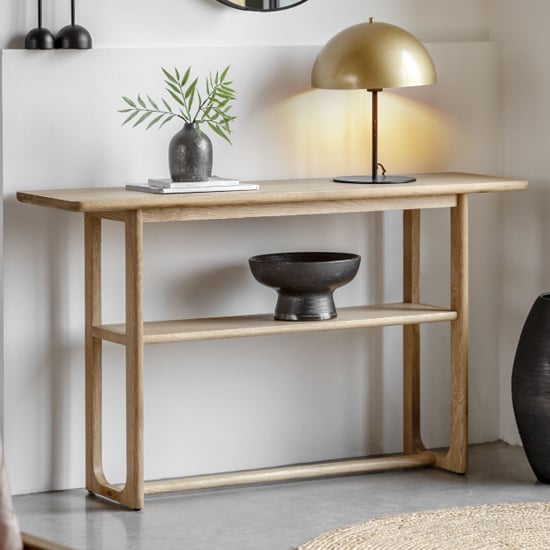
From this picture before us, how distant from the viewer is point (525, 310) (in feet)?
15.2

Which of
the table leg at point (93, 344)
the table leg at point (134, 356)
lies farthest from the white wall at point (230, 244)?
the table leg at point (134, 356)

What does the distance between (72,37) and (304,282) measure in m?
1.01

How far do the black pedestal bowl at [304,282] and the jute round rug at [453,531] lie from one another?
2.24 ft

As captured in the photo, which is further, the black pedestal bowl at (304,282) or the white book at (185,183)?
the black pedestal bowl at (304,282)

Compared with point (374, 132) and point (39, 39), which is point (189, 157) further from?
point (374, 132)

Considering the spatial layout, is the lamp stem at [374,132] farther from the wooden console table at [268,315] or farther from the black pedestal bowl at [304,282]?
the black pedestal bowl at [304,282]

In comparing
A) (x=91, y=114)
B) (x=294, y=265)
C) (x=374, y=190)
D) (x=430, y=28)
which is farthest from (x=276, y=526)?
(x=430, y=28)

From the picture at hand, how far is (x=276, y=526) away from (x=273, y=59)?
5.02 feet

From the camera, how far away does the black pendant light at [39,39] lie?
394 cm

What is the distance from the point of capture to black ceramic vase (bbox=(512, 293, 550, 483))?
4043 mm

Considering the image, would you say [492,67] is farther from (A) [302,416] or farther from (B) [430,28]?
(A) [302,416]

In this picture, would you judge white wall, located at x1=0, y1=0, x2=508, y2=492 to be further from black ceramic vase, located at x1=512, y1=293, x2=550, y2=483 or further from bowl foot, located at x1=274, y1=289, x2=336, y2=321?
black ceramic vase, located at x1=512, y1=293, x2=550, y2=483

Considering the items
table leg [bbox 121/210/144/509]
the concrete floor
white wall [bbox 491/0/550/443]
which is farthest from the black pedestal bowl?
white wall [bbox 491/0/550/443]

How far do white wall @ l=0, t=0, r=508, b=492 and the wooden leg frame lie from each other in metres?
0.12
